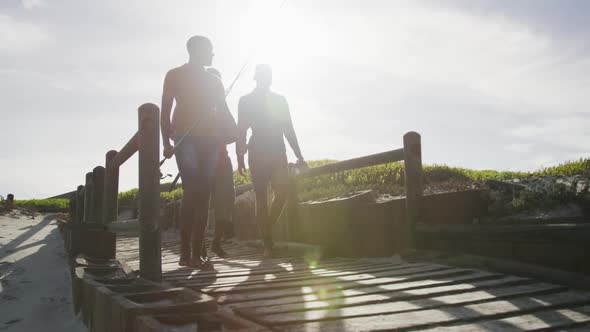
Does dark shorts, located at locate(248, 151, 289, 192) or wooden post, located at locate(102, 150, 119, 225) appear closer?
wooden post, located at locate(102, 150, 119, 225)

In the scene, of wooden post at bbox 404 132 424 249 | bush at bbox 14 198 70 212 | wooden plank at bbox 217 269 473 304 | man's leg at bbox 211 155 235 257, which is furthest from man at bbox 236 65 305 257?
bush at bbox 14 198 70 212

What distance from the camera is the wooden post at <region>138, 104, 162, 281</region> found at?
336cm

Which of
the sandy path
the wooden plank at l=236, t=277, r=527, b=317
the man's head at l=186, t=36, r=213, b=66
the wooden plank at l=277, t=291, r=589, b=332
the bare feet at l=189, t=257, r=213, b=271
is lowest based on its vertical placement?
the sandy path

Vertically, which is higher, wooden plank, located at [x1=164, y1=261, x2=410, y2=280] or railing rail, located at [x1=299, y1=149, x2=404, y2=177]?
railing rail, located at [x1=299, y1=149, x2=404, y2=177]

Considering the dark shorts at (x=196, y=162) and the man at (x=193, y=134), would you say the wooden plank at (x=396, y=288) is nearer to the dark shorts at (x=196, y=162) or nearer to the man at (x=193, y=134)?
the man at (x=193, y=134)

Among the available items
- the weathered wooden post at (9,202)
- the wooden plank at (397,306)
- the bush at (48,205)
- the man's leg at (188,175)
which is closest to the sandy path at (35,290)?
the man's leg at (188,175)

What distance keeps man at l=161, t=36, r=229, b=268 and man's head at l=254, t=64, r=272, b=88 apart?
42.4 inches

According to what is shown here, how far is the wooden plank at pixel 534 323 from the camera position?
209 centimetres

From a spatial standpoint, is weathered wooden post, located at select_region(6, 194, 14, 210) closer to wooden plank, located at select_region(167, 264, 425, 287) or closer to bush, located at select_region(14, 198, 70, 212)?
bush, located at select_region(14, 198, 70, 212)

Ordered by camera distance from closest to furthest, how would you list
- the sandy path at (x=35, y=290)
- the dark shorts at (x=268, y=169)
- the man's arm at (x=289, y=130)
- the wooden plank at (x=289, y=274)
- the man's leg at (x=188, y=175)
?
the wooden plank at (x=289, y=274) < the sandy path at (x=35, y=290) < the man's leg at (x=188, y=175) < the dark shorts at (x=268, y=169) < the man's arm at (x=289, y=130)

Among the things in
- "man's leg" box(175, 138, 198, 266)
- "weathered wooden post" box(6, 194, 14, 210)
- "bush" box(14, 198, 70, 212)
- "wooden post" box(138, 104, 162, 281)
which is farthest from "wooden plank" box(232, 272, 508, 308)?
"bush" box(14, 198, 70, 212)

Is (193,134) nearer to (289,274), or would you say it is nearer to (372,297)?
(289,274)

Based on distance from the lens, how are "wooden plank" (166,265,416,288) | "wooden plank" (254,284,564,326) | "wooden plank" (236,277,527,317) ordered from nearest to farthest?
"wooden plank" (254,284,564,326) < "wooden plank" (236,277,527,317) < "wooden plank" (166,265,416,288)

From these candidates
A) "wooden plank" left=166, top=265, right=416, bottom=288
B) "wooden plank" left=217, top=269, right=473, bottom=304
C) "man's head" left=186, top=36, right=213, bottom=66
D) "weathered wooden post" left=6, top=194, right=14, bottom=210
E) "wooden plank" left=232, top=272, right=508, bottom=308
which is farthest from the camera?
"weathered wooden post" left=6, top=194, right=14, bottom=210
